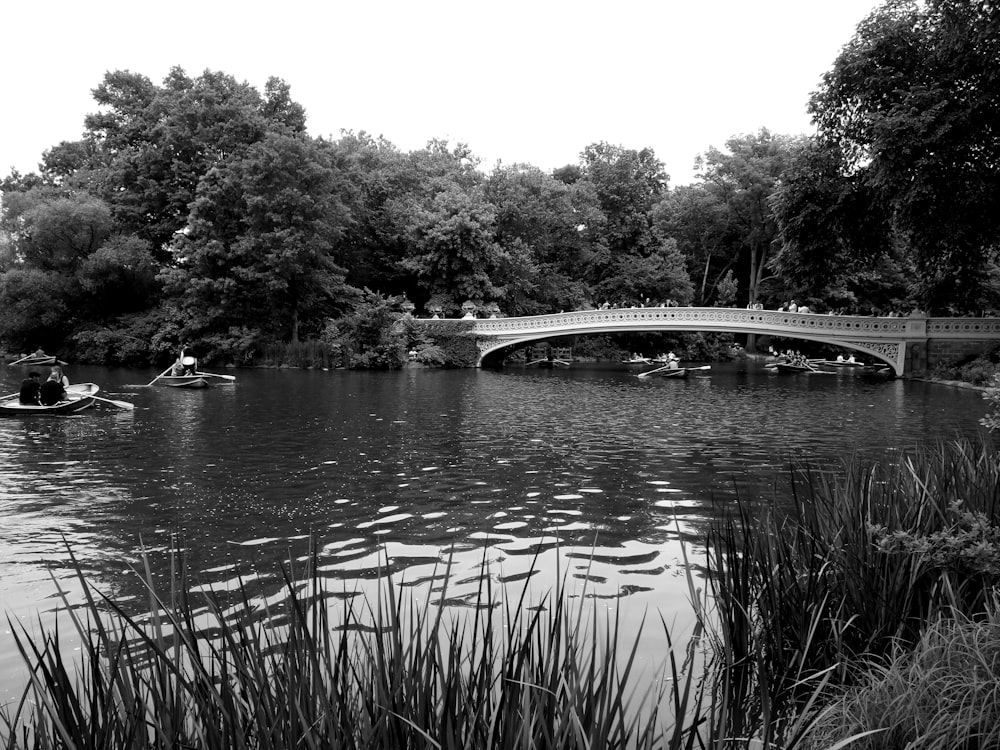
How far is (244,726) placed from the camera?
6.88ft

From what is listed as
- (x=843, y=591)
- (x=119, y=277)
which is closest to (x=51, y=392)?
(x=843, y=591)

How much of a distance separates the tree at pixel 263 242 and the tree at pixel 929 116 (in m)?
20.7

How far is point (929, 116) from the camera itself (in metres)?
19.3

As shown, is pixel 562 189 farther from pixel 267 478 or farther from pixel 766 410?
pixel 267 478

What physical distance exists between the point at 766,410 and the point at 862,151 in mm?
11696

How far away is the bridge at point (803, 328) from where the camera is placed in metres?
29.2

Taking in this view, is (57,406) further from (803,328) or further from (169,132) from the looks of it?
(803,328)

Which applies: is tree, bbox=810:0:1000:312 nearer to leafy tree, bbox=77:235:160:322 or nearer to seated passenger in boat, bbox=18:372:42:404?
seated passenger in boat, bbox=18:372:42:404

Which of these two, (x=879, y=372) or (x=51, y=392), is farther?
(x=879, y=372)

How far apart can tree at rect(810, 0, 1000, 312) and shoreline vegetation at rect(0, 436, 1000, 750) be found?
1742 centimetres

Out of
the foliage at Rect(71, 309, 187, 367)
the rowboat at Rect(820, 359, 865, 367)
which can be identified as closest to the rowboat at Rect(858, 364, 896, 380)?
the rowboat at Rect(820, 359, 865, 367)

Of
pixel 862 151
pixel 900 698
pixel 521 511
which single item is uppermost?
pixel 862 151

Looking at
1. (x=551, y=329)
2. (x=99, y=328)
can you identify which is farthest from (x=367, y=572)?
(x=99, y=328)

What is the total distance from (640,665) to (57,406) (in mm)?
14195
